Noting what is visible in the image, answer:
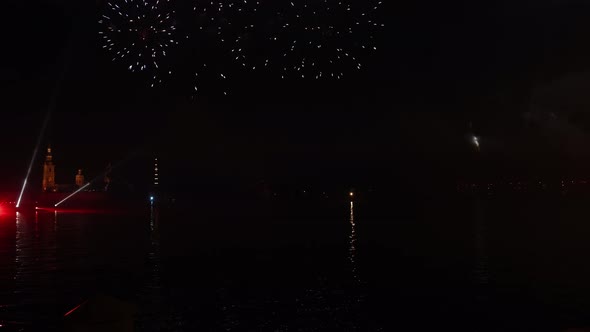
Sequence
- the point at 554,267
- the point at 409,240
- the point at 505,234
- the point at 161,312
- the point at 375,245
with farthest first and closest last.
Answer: the point at 505,234 → the point at 409,240 → the point at 375,245 → the point at 554,267 → the point at 161,312

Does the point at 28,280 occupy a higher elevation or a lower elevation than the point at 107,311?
lower

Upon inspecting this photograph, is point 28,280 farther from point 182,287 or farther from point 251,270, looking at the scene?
point 251,270

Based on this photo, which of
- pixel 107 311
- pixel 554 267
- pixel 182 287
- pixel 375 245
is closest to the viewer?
pixel 107 311

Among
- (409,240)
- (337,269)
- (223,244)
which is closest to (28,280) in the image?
(337,269)

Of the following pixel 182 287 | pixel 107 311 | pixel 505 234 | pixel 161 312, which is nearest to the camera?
pixel 107 311

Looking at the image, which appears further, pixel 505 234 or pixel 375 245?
pixel 505 234

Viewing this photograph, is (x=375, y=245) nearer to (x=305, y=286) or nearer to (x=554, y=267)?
(x=554, y=267)

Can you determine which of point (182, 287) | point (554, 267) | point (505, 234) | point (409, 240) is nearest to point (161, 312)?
point (182, 287)

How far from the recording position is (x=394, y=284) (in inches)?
1393

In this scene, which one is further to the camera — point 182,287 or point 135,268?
point 135,268

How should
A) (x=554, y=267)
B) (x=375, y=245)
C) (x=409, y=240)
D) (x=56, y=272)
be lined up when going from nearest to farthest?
(x=56, y=272) → (x=554, y=267) → (x=375, y=245) → (x=409, y=240)

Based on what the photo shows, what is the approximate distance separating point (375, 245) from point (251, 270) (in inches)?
905

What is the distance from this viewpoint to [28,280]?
36281 millimetres

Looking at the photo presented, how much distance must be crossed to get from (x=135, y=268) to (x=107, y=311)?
37.5 meters
